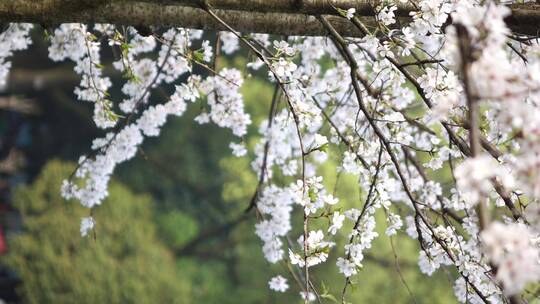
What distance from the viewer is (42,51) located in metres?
10.0

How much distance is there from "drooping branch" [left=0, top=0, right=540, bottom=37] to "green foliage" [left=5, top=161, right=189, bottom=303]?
510 cm

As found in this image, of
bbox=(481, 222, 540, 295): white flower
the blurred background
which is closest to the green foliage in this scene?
the blurred background

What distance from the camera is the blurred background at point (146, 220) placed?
736 centimetres

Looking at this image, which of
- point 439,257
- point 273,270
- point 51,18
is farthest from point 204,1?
point 273,270

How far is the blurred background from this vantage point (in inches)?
290

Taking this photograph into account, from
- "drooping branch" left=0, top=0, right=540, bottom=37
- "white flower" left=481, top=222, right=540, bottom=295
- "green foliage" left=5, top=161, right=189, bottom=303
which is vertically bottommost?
"white flower" left=481, top=222, right=540, bottom=295

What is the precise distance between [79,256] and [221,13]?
566 cm

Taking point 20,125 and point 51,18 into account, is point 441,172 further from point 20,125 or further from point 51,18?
point 51,18

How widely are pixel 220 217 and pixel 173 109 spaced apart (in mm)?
7348

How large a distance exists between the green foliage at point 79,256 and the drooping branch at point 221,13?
5.10 metres

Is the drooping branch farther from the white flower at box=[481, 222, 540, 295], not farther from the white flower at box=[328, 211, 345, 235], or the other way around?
the white flower at box=[481, 222, 540, 295]

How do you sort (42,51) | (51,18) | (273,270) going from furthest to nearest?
(42,51) → (273,270) → (51,18)

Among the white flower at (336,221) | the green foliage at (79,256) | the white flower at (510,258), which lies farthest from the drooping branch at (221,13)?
the green foliage at (79,256)

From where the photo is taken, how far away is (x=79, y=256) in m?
7.30
